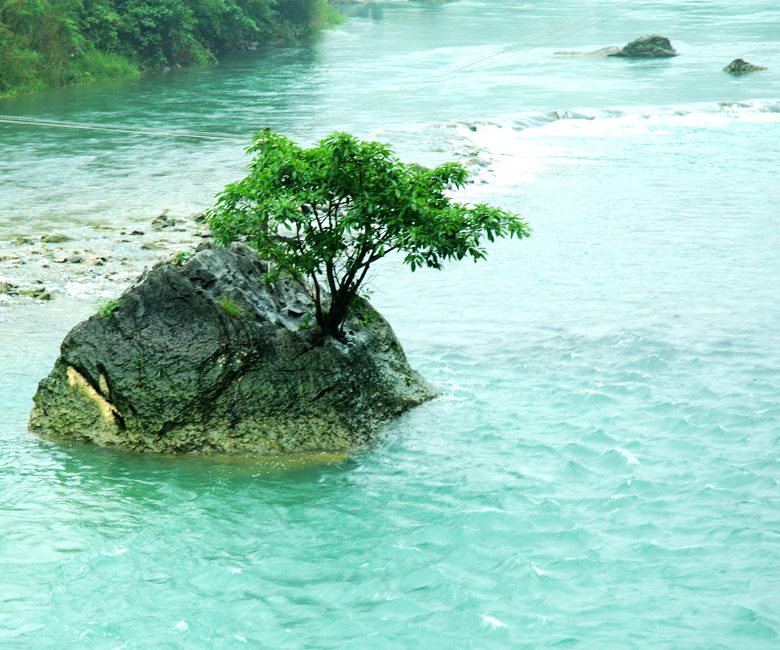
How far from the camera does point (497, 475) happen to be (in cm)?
1237

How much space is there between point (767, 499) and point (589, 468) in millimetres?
2015

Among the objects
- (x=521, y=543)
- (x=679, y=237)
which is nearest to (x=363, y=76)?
(x=679, y=237)

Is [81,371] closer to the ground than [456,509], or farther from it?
farther from it

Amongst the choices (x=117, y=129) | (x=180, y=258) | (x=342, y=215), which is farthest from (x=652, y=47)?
(x=180, y=258)

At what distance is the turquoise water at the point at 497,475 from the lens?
9719 mm

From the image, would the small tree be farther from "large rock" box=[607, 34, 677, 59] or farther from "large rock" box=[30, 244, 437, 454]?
"large rock" box=[607, 34, 677, 59]

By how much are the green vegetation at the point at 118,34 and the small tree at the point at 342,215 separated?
3276cm

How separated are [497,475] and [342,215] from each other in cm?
366

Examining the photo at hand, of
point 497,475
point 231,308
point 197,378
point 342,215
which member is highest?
point 342,215

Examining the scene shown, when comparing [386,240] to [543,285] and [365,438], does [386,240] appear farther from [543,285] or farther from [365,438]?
[543,285]

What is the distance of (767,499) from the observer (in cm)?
1189

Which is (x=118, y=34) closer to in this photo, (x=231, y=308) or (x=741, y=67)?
(x=741, y=67)

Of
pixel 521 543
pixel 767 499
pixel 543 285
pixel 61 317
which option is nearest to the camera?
pixel 521 543

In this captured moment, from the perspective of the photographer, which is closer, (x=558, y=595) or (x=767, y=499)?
(x=558, y=595)
